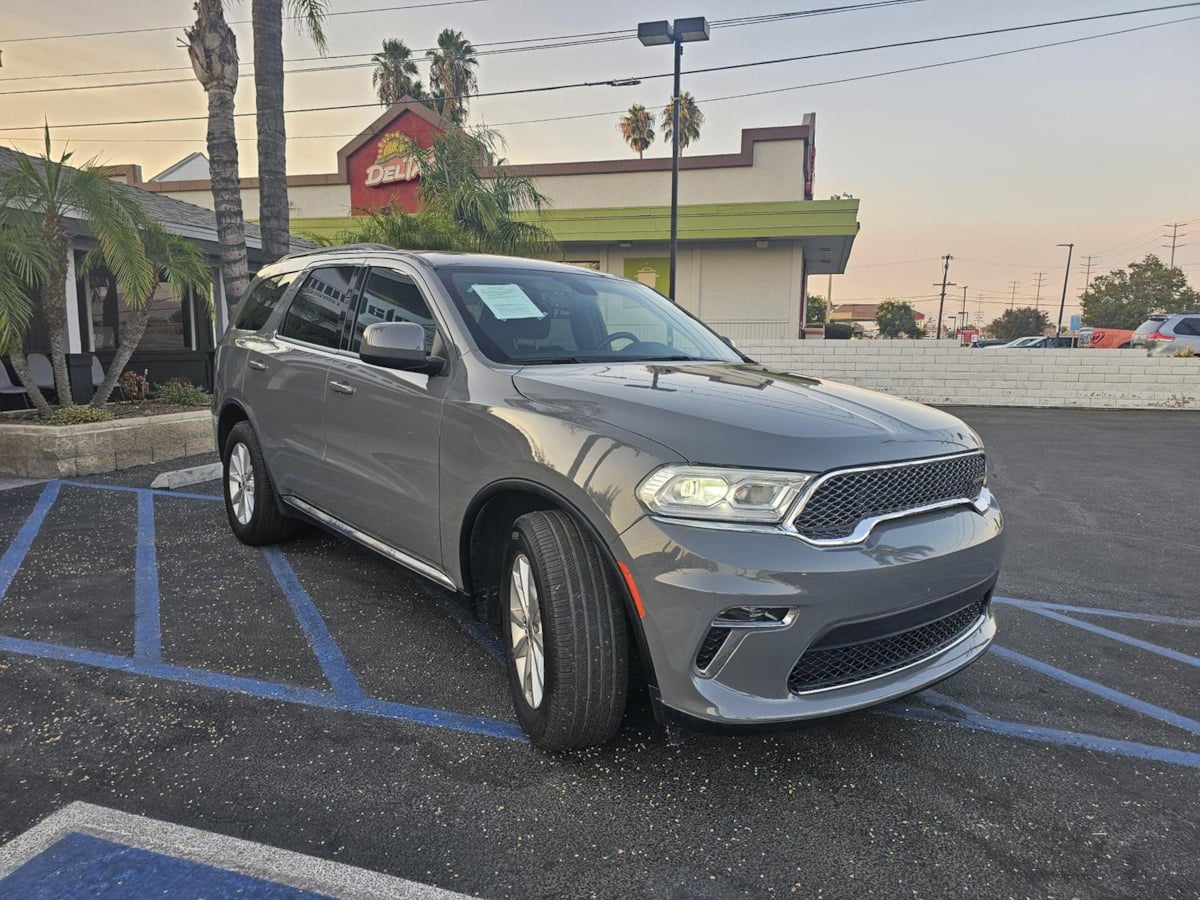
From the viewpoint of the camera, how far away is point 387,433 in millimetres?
3516

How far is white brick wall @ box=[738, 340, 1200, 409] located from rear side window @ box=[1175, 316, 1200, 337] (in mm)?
4249

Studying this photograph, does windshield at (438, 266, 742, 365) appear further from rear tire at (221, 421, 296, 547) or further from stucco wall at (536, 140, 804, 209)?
stucco wall at (536, 140, 804, 209)

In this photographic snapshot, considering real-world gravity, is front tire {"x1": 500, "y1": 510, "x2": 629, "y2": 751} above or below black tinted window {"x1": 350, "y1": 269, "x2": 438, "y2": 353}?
below

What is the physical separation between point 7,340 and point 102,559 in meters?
3.60

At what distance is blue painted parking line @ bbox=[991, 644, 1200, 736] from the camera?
10.3 ft

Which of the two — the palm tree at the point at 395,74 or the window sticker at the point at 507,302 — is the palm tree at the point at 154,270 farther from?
the palm tree at the point at 395,74

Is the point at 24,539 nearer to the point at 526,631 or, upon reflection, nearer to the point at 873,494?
the point at 526,631

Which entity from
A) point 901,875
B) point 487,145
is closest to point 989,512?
point 901,875

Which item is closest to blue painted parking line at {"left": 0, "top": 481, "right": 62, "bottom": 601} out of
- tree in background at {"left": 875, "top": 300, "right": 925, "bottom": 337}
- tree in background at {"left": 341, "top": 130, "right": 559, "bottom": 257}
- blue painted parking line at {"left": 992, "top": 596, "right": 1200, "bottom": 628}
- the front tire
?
the front tire

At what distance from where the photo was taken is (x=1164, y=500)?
7547 mm

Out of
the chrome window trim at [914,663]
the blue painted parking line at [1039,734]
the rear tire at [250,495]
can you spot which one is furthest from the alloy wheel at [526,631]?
the rear tire at [250,495]

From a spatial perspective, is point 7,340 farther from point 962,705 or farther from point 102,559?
point 962,705

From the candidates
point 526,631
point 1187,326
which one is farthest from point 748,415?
point 1187,326

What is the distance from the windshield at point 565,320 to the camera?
331 cm
